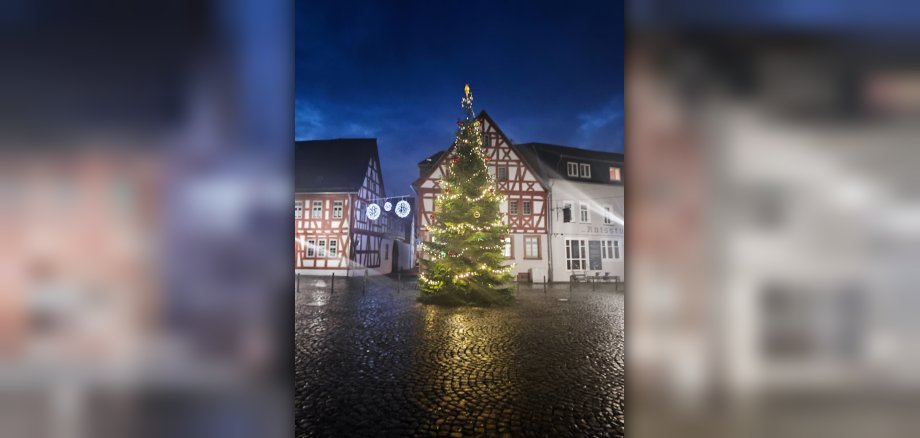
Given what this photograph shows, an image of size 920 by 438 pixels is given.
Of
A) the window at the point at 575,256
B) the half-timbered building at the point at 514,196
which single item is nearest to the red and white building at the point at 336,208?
the half-timbered building at the point at 514,196

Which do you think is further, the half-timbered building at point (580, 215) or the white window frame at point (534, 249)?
the half-timbered building at point (580, 215)

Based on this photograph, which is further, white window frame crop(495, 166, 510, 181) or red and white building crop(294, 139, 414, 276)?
red and white building crop(294, 139, 414, 276)

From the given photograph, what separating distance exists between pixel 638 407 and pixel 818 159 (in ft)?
3.16

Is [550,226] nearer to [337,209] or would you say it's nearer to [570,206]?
[570,206]

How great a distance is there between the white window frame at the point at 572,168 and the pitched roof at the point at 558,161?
13cm

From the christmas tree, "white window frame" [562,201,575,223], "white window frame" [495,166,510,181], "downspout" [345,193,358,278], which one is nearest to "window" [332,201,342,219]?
"downspout" [345,193,358,278]

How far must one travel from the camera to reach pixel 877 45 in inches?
50.6

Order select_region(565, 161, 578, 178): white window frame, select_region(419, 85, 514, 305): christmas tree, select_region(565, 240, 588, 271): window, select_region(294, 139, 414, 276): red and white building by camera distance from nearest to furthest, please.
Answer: select_region(419, 85, 514, 305): christmas tree
select_region(565, 240, 588, 271): window
select_region(565, 161, 578, 178): white window frame
select_region(294, 139, 414, 276): red and white building

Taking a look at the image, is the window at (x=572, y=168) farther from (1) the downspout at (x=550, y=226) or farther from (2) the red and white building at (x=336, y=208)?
(2) the red and white building at (x=336, y=208)

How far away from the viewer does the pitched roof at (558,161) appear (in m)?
21.7

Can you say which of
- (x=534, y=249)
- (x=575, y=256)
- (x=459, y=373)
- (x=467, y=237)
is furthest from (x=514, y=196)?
(x=459, y=373)

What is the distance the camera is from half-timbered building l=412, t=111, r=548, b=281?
2027 cm

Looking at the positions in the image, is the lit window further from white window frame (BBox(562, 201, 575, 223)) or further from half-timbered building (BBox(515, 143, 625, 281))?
white window frame (BBox(562, 201, 575, 223))

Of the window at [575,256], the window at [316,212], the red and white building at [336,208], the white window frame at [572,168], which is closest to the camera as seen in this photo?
the window at [575,256]
